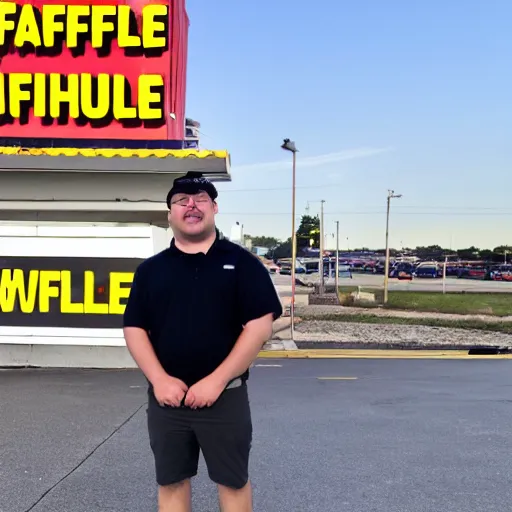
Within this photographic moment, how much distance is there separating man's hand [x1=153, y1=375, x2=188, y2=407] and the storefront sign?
6360 millimetres

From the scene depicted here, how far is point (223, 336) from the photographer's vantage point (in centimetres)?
264

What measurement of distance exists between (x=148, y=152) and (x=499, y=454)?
6257mm

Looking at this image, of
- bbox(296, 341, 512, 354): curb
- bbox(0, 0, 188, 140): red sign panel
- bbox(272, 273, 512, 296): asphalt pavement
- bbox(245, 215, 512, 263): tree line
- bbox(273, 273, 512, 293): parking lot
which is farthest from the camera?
bbox(245, 215, 512, 263): tree line

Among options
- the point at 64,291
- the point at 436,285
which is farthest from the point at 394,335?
the point at 436,285

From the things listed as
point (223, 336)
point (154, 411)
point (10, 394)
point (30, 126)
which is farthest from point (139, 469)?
point (30, 126)

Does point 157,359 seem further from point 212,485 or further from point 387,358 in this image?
point 387,358

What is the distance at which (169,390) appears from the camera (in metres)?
2.55

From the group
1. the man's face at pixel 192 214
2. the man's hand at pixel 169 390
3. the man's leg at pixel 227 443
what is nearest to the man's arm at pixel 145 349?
the man's hand at pixel 169 390

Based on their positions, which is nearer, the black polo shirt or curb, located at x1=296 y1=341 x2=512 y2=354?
the black polo shirt

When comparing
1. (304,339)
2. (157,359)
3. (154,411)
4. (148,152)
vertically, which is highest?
(148,152)

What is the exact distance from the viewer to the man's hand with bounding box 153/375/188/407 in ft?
8.38

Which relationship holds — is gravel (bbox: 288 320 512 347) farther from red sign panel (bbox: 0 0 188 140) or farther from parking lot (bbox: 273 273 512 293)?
parking lot (bbox: 273 273 512 293)

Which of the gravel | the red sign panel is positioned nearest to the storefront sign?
the red sign panel

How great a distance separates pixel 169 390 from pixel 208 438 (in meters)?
0.28
